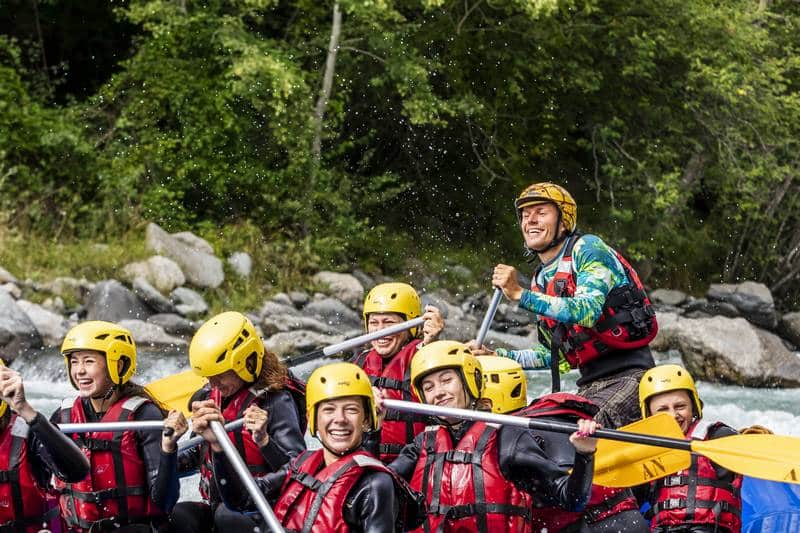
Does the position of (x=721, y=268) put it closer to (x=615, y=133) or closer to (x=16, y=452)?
(x=615, y=133)

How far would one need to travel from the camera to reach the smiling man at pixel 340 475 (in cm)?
404

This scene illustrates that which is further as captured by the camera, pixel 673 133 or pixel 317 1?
pixel 673 133

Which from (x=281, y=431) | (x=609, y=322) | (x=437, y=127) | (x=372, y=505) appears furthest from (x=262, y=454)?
(x=437, y=127)

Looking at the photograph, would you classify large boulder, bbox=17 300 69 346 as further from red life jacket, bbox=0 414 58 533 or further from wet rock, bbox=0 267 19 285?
red life jacket, bbox=0 414 58 533

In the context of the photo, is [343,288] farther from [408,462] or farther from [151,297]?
[408,462]

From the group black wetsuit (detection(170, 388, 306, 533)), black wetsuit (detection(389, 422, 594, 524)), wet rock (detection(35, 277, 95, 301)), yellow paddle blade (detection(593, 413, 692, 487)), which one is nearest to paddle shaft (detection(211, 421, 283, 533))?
black wetsuit (detection(170, 388, 306, 533))

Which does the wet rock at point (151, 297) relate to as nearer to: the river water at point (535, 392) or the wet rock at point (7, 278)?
the river water at point (535, 392)

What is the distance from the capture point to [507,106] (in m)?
20.1

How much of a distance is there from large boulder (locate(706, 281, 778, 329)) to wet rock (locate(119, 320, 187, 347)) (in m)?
10.0

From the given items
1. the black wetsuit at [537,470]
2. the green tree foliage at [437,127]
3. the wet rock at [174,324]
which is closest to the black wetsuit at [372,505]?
the black wetsuit at [537,470]

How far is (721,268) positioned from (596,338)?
17.7 m

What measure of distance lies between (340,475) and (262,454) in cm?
71

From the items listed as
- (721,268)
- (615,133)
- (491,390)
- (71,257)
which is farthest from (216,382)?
(721,268)

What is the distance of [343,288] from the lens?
16.7m
